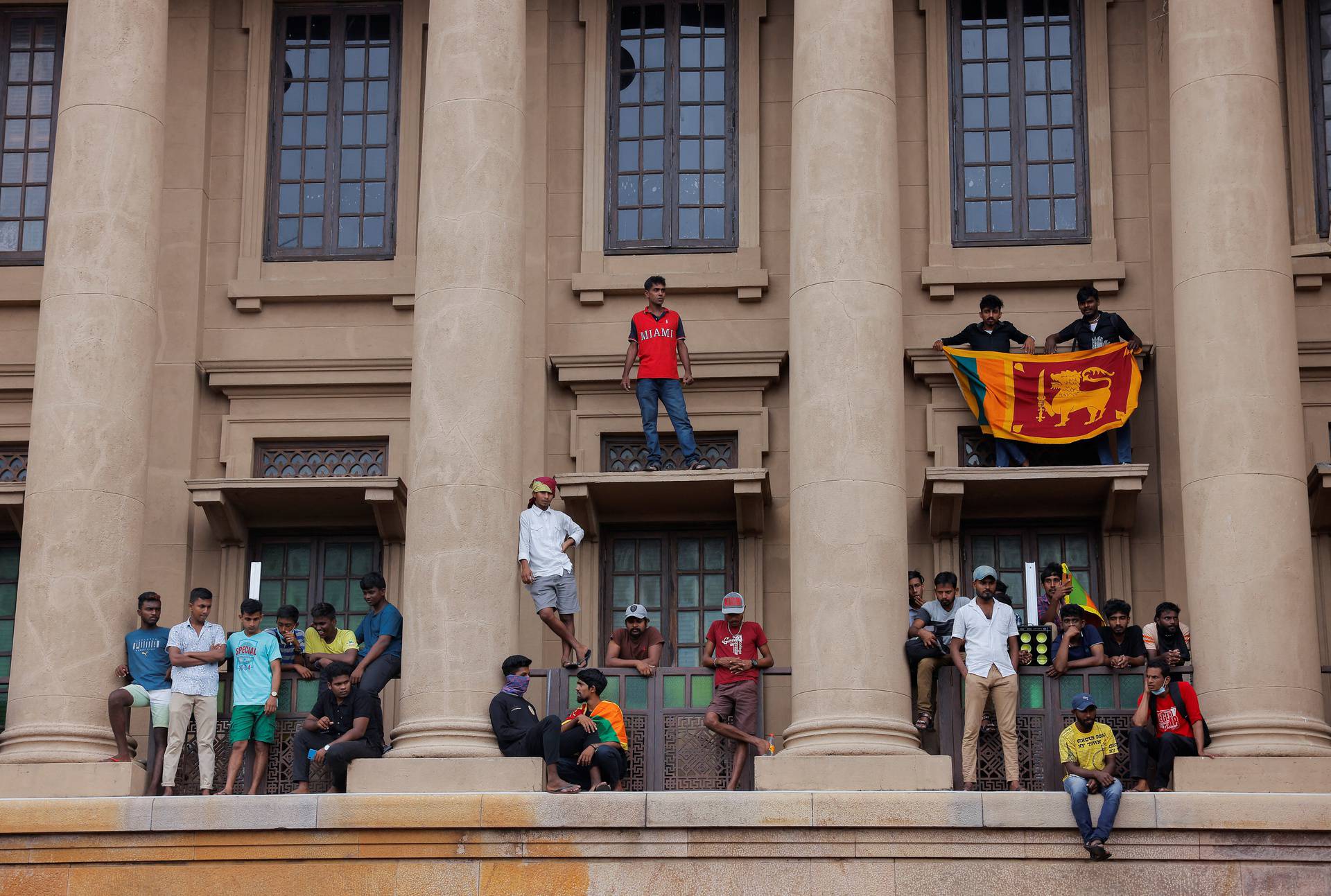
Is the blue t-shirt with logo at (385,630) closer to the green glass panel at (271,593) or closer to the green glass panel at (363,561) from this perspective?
the green glass panel at (363,561)

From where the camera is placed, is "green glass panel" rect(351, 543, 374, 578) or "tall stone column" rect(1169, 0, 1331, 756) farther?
"green glass panel" rect(351, 543, 374, 578)

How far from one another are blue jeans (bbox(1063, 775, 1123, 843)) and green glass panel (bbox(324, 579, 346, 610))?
1058 centimetres

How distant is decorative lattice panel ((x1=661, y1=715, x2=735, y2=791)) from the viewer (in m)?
23.0

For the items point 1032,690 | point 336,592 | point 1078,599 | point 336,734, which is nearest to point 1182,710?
point 1032,690

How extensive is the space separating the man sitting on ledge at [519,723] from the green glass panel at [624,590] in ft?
15.6

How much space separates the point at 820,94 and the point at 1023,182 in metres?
4.83

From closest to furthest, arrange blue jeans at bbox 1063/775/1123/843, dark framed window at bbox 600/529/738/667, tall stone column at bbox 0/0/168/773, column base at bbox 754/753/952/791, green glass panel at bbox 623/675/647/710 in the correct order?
blue jeans at bbox 1063/775/1123/843
column base at bbox 754/753/952/791
green glass panel at bbox 623/675/647/710
tall stone column at bbox 0/0/168/773
dark framed window at bbox 600/529/738/667

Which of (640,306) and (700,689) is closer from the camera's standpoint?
(700,689)

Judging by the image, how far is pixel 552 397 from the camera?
28.4 m

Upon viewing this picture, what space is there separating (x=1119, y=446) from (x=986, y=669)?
5415 millimetres

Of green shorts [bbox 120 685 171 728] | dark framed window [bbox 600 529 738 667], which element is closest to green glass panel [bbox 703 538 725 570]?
dark framed window [bbox 600 529 738 667]

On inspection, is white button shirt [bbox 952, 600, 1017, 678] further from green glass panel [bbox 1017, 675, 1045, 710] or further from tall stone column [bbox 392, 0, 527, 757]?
tall stone column [bbox 392, 0, 527, 757]

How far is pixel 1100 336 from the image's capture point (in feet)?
89.0

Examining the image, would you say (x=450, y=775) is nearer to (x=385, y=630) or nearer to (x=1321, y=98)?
(x=385, y=630)
